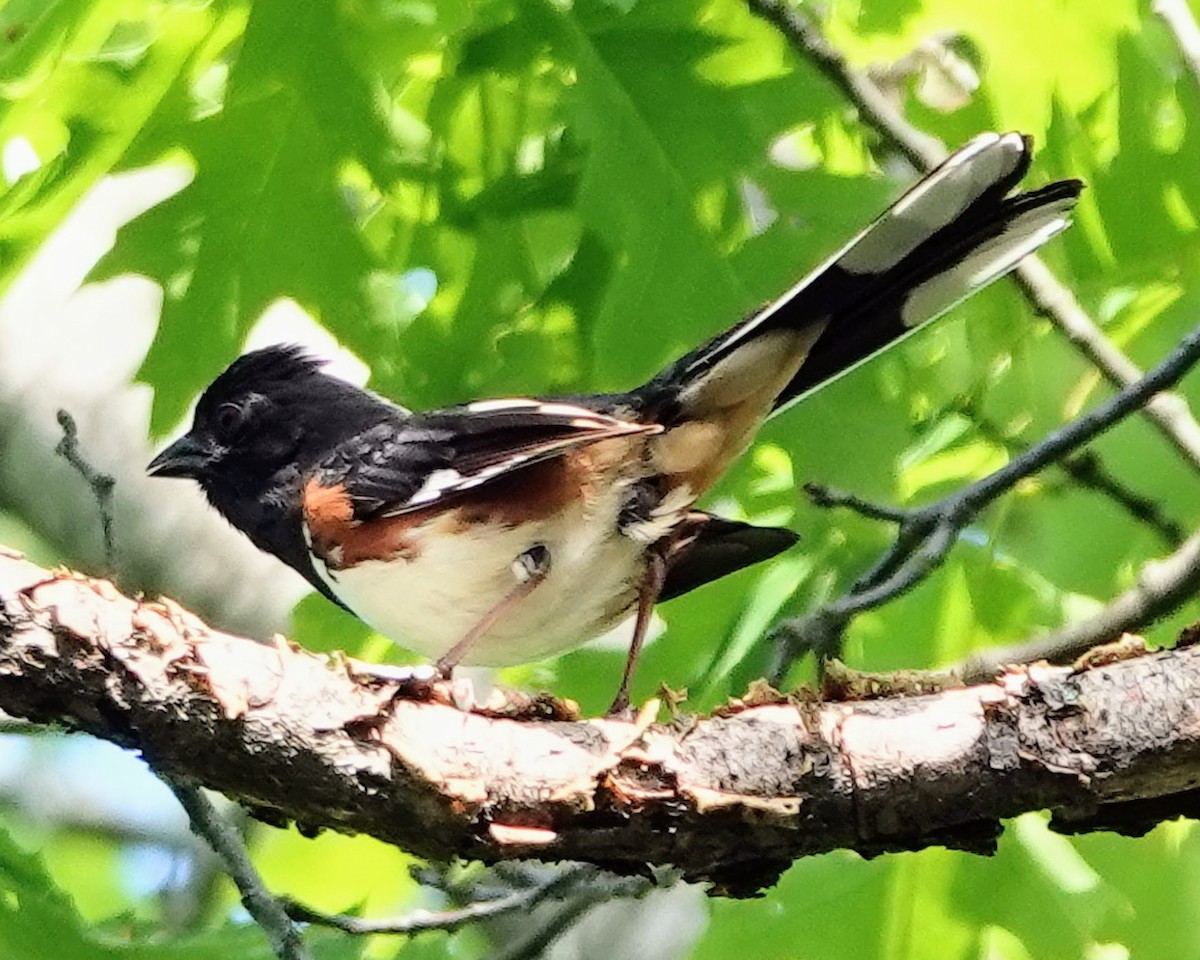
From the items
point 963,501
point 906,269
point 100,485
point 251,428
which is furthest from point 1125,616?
point 251,428

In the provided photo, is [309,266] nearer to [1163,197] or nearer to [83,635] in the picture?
[83,635]

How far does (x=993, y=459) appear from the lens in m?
2.61

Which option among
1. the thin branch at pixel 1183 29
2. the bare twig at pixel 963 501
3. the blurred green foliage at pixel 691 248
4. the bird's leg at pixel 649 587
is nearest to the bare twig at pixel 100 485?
the blurred green foliage at pixel 691 248

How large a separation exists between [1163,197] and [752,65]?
0.70 m

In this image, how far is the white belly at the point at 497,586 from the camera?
7.68 ft

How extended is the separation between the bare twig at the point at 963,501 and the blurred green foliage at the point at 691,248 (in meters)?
0.10

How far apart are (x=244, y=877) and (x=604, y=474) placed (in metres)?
0.81

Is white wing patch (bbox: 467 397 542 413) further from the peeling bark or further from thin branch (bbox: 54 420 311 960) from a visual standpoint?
the peeling bark

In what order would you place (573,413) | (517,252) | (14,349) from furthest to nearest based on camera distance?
(14,349), (517,252), (573,413)

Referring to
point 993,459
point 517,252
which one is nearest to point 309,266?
point 517,252

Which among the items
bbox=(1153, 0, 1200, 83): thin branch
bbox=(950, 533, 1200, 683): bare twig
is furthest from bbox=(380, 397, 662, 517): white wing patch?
bbox=(1153, 0, 1200, 83): thin branch

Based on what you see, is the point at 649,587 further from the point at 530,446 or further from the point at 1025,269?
the point at 1025,269

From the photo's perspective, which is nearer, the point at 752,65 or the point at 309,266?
the point at 309,266

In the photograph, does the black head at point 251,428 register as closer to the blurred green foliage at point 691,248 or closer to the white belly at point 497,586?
the blurred green foliage at point 691,248
